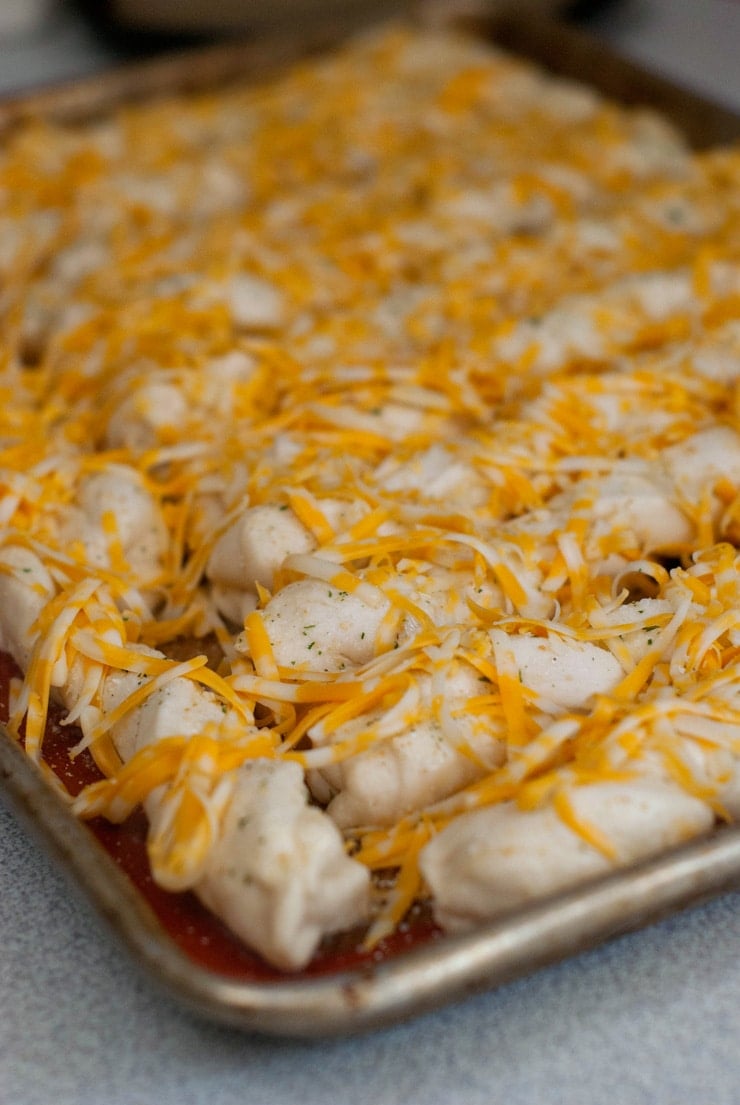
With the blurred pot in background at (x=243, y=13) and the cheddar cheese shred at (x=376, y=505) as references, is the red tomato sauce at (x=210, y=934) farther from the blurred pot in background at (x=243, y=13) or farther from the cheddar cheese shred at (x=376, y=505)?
the blurred pot in background at (x=243, y=13)

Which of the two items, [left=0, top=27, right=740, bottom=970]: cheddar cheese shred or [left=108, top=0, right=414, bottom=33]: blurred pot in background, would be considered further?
[left=108, top=0, right=414, bottom=33]: blurred pot in background

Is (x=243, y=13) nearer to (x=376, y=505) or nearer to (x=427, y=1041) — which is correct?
(x=376, y=505)

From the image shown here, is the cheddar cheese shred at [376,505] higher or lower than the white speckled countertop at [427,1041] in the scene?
higher

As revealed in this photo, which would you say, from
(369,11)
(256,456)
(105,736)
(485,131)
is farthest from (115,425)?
(369,11)

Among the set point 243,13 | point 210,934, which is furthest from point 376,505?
point 243,13

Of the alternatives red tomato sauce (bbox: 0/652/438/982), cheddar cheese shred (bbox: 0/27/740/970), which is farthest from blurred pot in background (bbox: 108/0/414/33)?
red tomato sauce (bbox: 0/652/438/982)

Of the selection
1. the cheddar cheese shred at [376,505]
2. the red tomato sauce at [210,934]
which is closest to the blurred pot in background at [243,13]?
the cheddar cheese shred at [376,505]

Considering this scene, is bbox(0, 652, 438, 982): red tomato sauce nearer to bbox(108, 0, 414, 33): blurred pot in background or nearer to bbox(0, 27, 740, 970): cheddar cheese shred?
bbox(0, 27, 740, 970): cheddar cheese shred

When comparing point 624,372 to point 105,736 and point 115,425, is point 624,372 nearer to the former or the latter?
point 115,425
